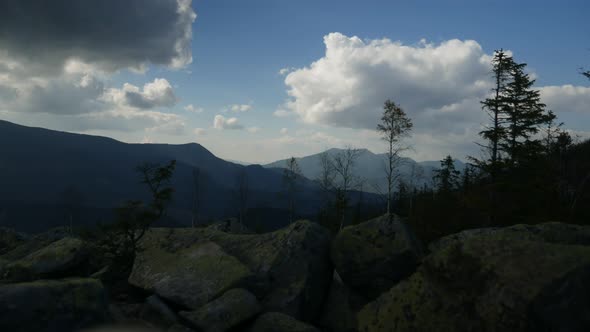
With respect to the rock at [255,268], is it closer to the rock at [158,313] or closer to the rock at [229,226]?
the rock at [158,313]

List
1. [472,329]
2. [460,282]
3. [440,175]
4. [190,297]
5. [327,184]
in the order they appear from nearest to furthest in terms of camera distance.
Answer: [472,329] < [460,282] < [190,297] < [327,184] < [440,175]

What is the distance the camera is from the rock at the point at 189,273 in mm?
12602

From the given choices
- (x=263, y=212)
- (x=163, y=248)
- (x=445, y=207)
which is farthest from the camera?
(x=263, y=212)

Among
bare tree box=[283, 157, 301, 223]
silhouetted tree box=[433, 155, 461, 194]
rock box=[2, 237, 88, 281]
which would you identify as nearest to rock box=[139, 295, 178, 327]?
rock box=[2, 237, 88, 281]

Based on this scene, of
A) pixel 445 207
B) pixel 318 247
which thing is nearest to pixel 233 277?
pixel 318 247

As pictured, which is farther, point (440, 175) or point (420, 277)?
point (440, 175)

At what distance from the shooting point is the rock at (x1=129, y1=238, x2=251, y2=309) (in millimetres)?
12602

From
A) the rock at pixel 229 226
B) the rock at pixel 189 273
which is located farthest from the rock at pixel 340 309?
the rock at pixel 229 226

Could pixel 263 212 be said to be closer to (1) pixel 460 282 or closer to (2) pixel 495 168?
(2) pixel 495 168

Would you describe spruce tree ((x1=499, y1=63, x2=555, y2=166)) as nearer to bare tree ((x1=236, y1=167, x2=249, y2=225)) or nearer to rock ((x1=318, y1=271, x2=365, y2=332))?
rock ((x1=318, y1=271, x2=365, y2=332))

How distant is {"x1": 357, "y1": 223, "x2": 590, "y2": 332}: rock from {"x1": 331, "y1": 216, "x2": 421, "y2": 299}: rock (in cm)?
504

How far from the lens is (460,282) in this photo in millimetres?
7855

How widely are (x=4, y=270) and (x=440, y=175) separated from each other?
204 feet

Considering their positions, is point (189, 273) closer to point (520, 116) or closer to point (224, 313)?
point (224, 313)
